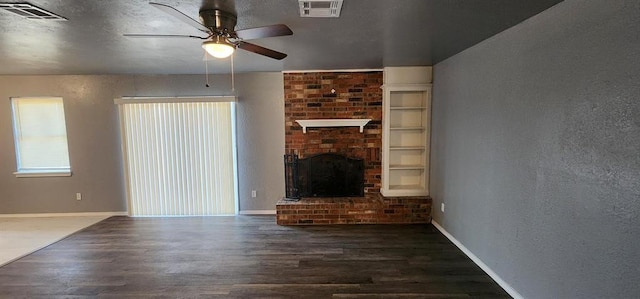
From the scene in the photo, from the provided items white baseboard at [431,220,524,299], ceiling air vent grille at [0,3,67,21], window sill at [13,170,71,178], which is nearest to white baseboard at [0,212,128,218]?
window sill at [13,170,71,178]

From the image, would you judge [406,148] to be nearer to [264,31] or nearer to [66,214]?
[264,31]

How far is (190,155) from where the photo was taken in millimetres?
4793

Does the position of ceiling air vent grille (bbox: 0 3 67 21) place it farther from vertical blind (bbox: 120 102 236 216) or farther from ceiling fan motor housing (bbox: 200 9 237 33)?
vertical blind (bbox: 120 102 236 216)

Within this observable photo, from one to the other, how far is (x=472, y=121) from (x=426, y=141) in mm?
1317

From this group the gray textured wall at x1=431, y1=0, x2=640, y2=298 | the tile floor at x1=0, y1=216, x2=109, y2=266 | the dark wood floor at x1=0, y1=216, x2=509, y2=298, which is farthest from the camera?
the tile floor at x1=0, y1=216, x2=109, y2=266

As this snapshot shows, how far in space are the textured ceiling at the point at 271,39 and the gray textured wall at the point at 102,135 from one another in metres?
0.56

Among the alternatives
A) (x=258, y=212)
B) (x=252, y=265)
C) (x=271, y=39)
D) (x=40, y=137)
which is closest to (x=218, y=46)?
(x=271, y=39)

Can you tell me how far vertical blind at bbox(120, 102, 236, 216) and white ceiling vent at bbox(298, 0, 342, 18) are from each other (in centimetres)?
296

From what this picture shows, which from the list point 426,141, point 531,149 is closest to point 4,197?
point 426,141

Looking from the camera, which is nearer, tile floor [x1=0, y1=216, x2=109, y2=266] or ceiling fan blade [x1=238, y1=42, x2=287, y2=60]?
ceiling fan blade [x1=238, y1=42, x2=287, y2=60]

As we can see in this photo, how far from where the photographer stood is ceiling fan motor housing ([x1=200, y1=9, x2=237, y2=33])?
2004 millimetres

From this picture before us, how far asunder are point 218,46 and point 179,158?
318 centimetres

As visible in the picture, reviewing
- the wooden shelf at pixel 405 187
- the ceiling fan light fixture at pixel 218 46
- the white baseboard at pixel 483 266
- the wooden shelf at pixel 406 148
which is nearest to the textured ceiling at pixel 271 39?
the ceiling fan light fixture at pixel 218 46

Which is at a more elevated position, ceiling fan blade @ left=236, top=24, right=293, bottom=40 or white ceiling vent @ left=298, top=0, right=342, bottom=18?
white ceiling vent @ left=298, top=0, right=342, bottom=18
